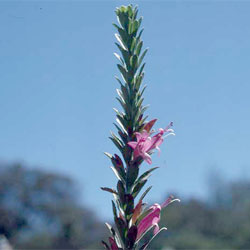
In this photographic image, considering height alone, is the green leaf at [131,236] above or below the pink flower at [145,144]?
below

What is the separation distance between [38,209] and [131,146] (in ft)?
100

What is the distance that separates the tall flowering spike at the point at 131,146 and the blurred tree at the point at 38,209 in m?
27.0

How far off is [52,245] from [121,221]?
28.5 meters

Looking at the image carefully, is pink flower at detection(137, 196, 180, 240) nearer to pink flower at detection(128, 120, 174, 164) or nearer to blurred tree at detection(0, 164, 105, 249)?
pink flower at detection(128, 120, 174, 164)

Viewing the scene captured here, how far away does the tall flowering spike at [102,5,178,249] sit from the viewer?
203 centimetres

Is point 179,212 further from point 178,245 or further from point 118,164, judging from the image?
point 118,164

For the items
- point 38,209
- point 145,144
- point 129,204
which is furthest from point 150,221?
point 38,209

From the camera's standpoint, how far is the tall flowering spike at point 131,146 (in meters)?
2.03

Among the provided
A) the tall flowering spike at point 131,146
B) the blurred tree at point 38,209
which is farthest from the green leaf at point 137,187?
the blurred tree at point 38,209

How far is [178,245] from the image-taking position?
1225 inches

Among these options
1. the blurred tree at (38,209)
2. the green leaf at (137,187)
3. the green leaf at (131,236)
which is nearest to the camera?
the green leaf at (131,236)

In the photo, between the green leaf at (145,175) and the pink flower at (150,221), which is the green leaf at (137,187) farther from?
the pink flower at (150,221)

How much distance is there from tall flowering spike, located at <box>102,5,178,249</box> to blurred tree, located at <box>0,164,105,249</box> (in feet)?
88.7

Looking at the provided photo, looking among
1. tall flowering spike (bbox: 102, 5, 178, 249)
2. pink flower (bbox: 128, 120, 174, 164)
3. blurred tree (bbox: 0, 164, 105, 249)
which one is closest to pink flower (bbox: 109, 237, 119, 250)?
tall flowering spike (bbox: 102, 5, 178, 249)
